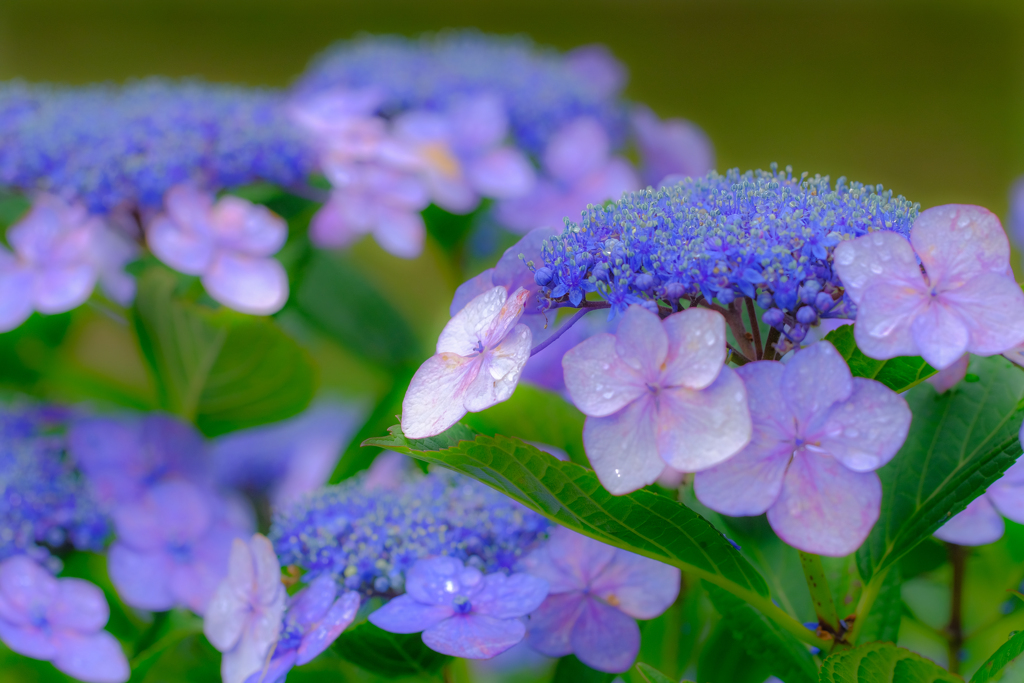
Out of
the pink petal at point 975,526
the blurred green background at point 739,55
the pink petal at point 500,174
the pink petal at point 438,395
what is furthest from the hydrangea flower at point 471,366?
the blurred green background at point 739,55

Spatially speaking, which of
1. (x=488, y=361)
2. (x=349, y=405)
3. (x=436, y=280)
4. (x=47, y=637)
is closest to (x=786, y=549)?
(x=488, y=361)

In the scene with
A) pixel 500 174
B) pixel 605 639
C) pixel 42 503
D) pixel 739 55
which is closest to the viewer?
pixel 605 639

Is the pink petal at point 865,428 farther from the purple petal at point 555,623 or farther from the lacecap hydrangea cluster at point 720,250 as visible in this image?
the purple petal at point 555,623

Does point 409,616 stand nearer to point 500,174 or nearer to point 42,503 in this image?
point 42,503

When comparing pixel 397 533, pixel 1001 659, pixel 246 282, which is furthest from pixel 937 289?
pixel 246 282

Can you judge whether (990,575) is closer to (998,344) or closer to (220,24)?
(998,344)

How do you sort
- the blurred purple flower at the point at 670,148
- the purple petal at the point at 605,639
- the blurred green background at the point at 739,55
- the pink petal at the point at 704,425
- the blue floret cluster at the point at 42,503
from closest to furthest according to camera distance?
the pink petal at the point at 704,425, the purple petal at the point at 605,639, the blue floret cluster at the point at 42,503, the blurred purple flower at the point at 670,148, the blurred green background at the point at 739,55

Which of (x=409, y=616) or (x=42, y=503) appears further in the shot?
(x=42, y=503)
